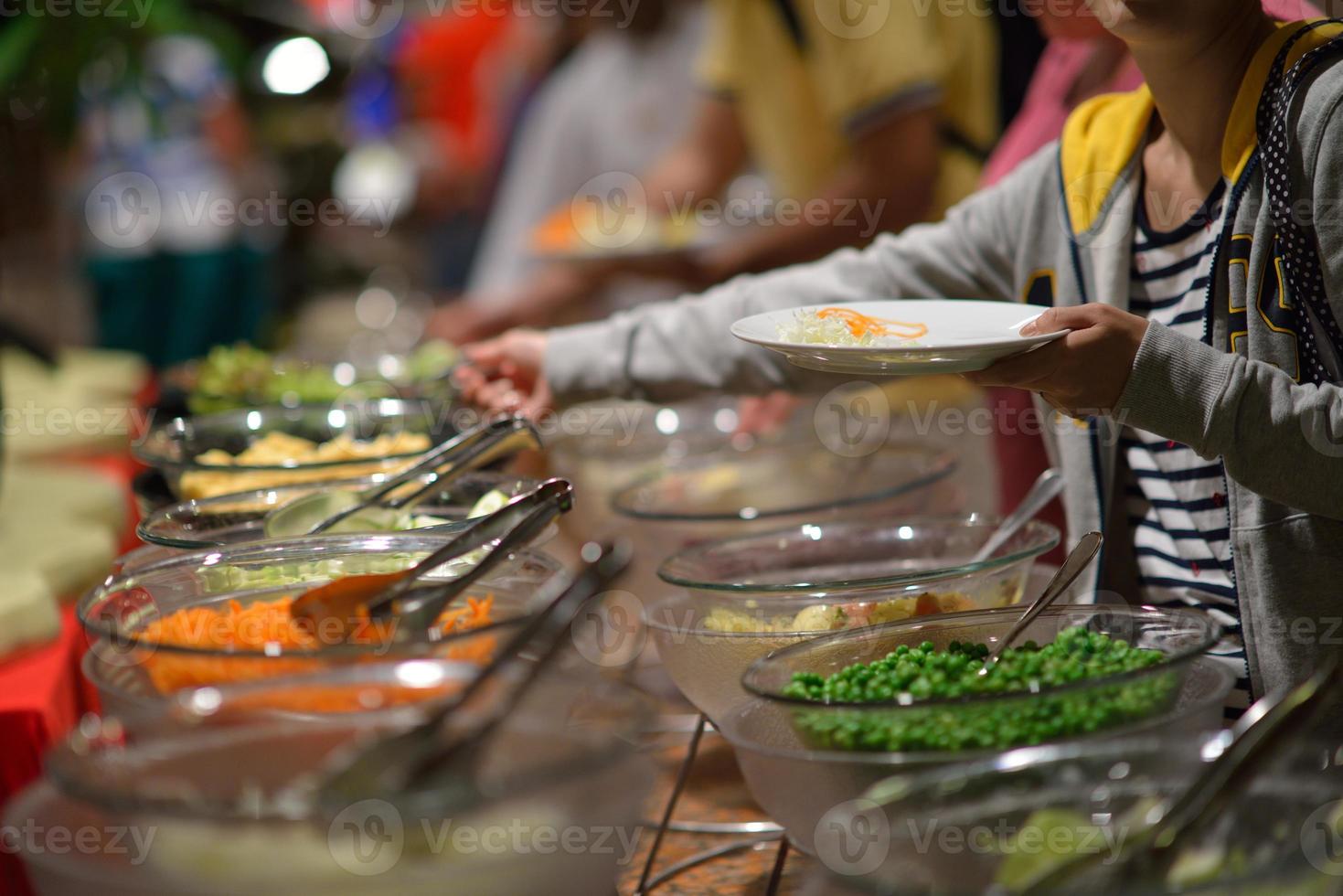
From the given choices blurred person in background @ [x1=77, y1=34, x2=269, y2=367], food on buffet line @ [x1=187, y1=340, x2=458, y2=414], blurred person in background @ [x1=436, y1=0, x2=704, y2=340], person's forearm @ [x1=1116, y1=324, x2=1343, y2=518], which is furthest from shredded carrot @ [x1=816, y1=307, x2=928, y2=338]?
blurred person in background @ [x1=77, y1=34, x2=269, y2=367]

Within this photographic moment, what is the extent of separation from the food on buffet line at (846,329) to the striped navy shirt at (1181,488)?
0.23m

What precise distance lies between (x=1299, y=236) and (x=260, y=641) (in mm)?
822

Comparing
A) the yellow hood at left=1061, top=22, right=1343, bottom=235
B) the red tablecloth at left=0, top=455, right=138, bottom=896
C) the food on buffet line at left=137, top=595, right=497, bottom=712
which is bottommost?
the red tablecloth at left=0, top=455, right=138, bottom=896

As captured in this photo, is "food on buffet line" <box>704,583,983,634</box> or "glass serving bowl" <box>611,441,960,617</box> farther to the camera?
"glass serving bowl" <box>611,441,960,617</box>

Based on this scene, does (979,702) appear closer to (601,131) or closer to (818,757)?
(818,757)

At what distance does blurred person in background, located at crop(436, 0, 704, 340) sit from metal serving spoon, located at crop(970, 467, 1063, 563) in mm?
1911

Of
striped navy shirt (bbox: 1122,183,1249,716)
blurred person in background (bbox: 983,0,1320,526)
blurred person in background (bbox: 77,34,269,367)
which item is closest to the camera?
striped navy shirt (bbox: 1122,183,1249,716)

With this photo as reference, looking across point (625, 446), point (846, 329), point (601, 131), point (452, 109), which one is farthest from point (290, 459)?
point (452, 109)

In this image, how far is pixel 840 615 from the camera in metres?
0.96

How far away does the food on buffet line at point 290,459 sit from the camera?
4.20 feet

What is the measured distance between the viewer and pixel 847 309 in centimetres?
108

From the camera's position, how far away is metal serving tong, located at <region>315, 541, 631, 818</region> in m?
0.56

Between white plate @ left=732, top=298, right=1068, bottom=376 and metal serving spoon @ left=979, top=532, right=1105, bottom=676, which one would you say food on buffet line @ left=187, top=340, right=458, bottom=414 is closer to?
white plate @ left=732, top=298, right=1068, bottom=376

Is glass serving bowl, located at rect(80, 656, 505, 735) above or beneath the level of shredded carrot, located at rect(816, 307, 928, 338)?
beneath
